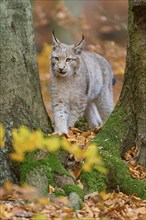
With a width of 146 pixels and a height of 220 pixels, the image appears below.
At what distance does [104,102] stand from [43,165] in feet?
13.1

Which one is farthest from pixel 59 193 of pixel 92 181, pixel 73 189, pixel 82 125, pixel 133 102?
pixel 82 125

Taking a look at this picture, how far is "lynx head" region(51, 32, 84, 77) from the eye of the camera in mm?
9094

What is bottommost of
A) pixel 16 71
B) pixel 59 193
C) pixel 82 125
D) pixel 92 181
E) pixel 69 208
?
pixel 69 208

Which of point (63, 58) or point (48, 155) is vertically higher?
point (63, 58)

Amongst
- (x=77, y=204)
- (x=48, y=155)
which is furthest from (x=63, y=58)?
(x=77, y=204)

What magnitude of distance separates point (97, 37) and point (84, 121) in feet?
32.8

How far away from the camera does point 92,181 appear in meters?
6.80

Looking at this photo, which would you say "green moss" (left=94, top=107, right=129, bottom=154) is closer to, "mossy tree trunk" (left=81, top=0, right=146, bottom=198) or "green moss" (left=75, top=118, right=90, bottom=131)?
"mossy tree trunk" (left=81, top=0, right=146, bottom=198)

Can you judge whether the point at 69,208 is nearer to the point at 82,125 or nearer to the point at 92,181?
the point at 92,181

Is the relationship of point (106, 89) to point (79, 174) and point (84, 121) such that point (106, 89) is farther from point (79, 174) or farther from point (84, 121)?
point (79, 174)

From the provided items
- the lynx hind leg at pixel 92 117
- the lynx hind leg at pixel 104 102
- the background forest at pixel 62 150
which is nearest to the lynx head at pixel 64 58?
the background forest at pixel 62 150

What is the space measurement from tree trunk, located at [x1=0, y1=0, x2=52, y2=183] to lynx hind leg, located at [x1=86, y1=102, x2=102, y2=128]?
8.86ft

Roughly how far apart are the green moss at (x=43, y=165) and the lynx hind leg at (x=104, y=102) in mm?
3779

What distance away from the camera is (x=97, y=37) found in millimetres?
19344
